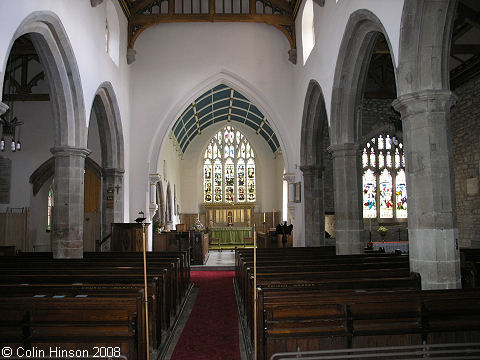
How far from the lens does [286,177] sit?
13.5 metres

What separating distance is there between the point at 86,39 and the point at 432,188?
24.7ft

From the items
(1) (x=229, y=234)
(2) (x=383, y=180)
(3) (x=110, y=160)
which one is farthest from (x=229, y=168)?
(3) (x=110, y=160)

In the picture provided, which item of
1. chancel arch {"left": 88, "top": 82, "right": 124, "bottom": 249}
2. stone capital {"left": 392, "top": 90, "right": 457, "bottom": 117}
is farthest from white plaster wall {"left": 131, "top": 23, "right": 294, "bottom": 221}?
stone capital {"left": 392, "top": 90, "right": 457, "bottom": 117}

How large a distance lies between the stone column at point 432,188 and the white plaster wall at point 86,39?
17.3ft

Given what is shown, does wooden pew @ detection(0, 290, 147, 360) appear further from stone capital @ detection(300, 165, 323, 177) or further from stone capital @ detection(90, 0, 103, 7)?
stone capital @ detection(300, 165, 323, 177)

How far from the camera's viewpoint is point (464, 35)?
11516 mm

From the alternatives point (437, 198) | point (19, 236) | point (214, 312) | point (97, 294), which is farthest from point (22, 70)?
point (437, 198)

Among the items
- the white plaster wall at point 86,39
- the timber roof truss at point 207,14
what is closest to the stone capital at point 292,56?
the timber roof truss at point 207,14

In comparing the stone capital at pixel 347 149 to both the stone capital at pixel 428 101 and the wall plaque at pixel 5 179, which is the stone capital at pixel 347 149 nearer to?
the stone capital at pixel 428 101

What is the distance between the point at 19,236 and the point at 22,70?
15.9 ft

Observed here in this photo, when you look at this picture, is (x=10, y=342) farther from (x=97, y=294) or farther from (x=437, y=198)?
(x=437, y=198)

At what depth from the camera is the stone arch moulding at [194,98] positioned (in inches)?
523

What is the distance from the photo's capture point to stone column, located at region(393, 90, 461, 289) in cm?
500

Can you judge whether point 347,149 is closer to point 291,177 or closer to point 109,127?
point 291,177
